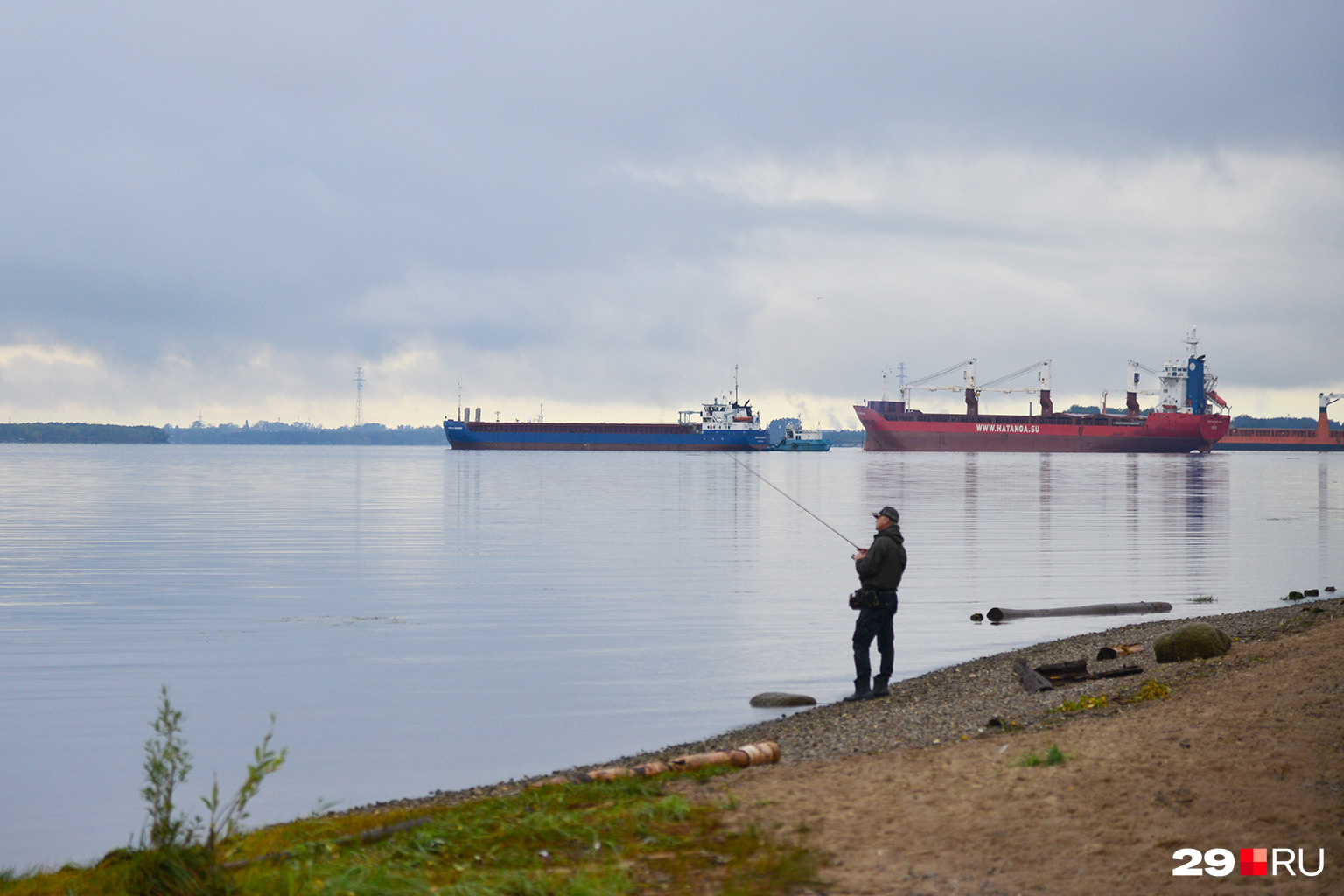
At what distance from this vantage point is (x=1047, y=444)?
116 metres

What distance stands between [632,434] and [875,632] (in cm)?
11399

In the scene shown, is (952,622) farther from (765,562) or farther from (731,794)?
(731,794)

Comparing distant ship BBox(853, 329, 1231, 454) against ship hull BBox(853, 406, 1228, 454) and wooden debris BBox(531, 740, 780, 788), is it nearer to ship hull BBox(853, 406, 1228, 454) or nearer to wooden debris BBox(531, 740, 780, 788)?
ship hull BBox(853, 406, 1228, 454)

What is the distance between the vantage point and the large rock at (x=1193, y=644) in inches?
410

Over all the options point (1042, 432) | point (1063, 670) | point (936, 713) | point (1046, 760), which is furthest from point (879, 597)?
point (1042, 432)

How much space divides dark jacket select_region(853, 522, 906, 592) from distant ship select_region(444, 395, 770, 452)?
112110 mm

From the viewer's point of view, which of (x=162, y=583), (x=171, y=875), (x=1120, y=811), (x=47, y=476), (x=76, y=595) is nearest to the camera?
(x=171, y=875)

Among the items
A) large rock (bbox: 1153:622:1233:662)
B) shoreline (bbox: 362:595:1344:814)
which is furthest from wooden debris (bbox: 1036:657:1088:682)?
large rock (bbox: 1153:622:1233:662)

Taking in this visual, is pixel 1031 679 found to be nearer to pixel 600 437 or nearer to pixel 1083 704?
pixel 1083 704

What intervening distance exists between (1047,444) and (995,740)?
115390 mm

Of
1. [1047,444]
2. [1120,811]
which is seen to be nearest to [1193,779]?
[1120,811]

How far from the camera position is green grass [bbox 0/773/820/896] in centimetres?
488

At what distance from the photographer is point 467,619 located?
16.2 m

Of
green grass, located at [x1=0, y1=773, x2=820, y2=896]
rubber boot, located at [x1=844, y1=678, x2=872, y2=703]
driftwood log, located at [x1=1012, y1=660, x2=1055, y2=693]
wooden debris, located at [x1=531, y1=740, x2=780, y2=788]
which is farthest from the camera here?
rubber boot, located at [x1=844, y1=678, x2=872, y2=703]
